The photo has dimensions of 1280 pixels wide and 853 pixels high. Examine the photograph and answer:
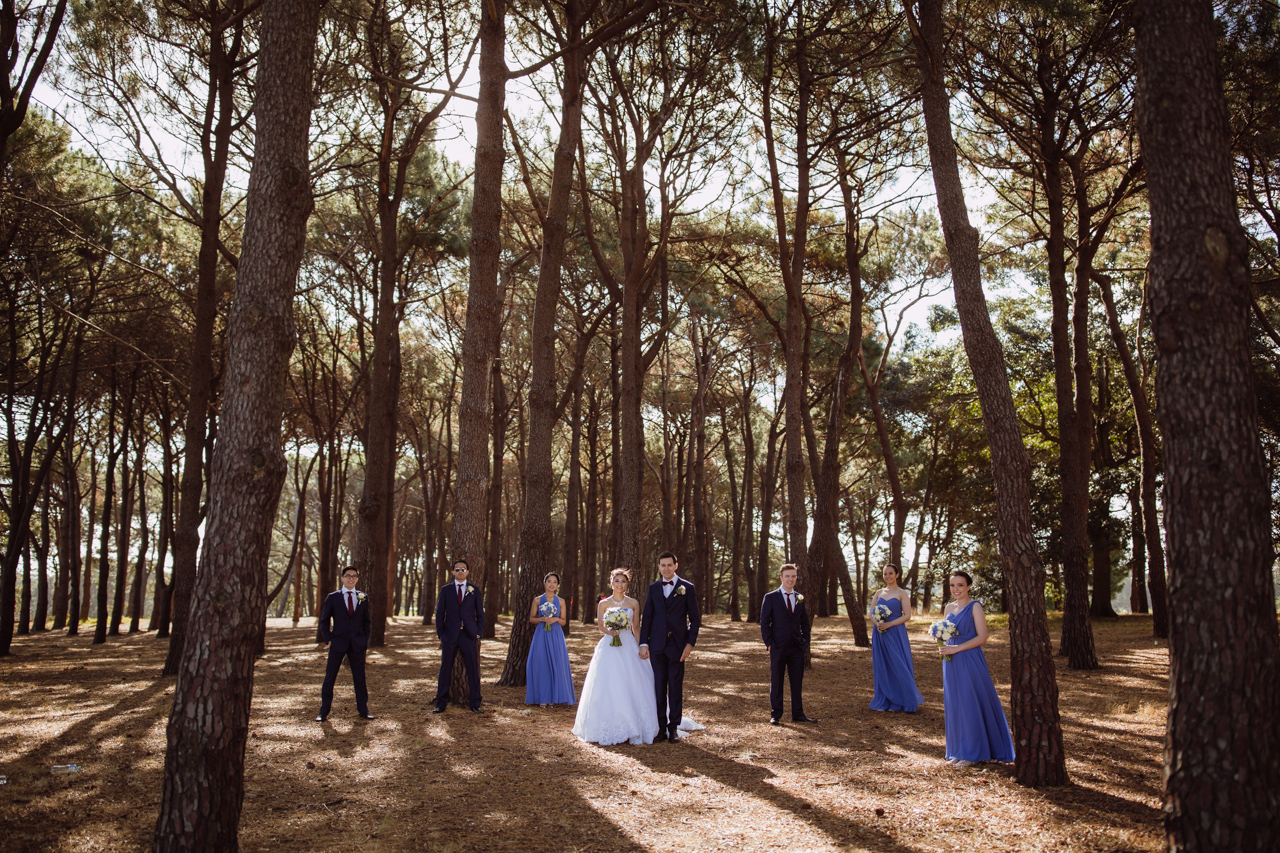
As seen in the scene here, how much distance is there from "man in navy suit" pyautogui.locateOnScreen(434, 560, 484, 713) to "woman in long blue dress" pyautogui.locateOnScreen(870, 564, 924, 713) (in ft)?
14.5

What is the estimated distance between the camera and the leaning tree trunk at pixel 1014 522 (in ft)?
18.2

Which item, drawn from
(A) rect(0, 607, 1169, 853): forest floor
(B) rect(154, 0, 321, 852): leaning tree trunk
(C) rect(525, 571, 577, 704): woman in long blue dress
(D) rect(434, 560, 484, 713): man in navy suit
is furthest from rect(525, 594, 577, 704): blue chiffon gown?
(B) rect(154, 0, 321, 852): leaning tree trunk

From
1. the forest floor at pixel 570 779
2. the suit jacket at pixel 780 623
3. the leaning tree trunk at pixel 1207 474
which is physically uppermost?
the leaning tree trunk at pixel 1207 474

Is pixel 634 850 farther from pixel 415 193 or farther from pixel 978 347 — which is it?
pixel 415 193

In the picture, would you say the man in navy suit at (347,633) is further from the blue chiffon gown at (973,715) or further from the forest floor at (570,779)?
the blue chiffon gown at (973,715)

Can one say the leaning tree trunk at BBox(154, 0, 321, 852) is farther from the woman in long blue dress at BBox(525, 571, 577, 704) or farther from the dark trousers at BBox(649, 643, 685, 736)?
the woman in long blue dress at BBox(525, 571, 577, 704)

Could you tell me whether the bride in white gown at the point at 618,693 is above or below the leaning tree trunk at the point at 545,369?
below

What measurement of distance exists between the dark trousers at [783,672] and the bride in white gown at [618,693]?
1.35m

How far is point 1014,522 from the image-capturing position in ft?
18.9

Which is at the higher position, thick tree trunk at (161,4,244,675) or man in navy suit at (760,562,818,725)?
thick tree trunk at (161,4,244,675)

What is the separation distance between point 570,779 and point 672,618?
1904mm

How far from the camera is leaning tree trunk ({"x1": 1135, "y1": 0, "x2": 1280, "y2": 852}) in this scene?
349 cm

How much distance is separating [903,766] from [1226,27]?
1156cm

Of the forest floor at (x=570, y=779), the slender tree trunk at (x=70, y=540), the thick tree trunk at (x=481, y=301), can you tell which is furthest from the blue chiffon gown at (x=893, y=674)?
the slender tree trunk at (x=70, y=540)
